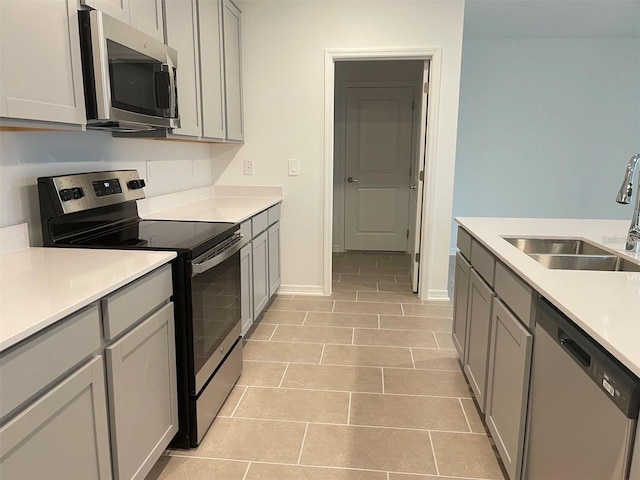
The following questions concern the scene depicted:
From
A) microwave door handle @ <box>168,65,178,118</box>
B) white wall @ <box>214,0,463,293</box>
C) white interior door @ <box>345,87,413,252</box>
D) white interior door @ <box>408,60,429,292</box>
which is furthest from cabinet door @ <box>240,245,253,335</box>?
white interior door @ <box>345,87,413,252</box>

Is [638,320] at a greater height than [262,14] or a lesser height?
lesser

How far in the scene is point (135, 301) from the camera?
1.57 m

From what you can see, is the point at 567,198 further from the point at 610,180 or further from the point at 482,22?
the point at 482,22

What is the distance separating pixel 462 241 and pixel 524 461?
→ 133 centimetres

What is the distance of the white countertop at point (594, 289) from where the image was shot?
3.51 ft

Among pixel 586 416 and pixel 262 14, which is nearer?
pixel 586 416

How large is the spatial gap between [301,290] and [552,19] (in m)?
3.58

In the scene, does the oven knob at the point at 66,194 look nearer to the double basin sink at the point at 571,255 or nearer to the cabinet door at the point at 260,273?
the cabinet door at the point at 260,273

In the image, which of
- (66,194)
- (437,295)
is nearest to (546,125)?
(437,295)

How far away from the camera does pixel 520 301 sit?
1.68 metres

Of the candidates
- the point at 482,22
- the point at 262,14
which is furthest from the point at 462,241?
the point at 482,22

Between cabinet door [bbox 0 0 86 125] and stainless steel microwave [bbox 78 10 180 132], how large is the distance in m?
0.04

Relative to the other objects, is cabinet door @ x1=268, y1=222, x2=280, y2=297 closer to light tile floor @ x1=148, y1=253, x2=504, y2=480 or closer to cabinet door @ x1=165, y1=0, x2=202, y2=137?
light tile floor @ x1=148, y1=253, x2=504, y2=480

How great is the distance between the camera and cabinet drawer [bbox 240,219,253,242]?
9.65 feet
